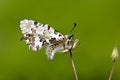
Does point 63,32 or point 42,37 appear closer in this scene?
point 42,37

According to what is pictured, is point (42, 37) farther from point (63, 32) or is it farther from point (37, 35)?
point (63, 32)

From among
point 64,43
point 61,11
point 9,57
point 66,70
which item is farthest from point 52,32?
point 61,11

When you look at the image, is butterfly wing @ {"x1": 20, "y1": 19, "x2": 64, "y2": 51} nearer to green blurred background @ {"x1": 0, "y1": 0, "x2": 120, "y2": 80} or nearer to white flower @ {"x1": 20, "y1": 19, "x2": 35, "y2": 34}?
white flower @ {"x1": 20, "y1": 19, "x2": 35, "y2": 34}

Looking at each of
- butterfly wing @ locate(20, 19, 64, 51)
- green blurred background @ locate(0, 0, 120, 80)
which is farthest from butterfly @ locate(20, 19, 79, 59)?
green blurred background @ locate(0, 0, 120, 80)

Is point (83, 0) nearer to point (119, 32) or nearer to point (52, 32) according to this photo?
point (119, 32)

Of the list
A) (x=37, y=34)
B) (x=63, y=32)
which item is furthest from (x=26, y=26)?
(x=63, y=32)

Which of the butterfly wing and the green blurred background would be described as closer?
the butterfly wing
